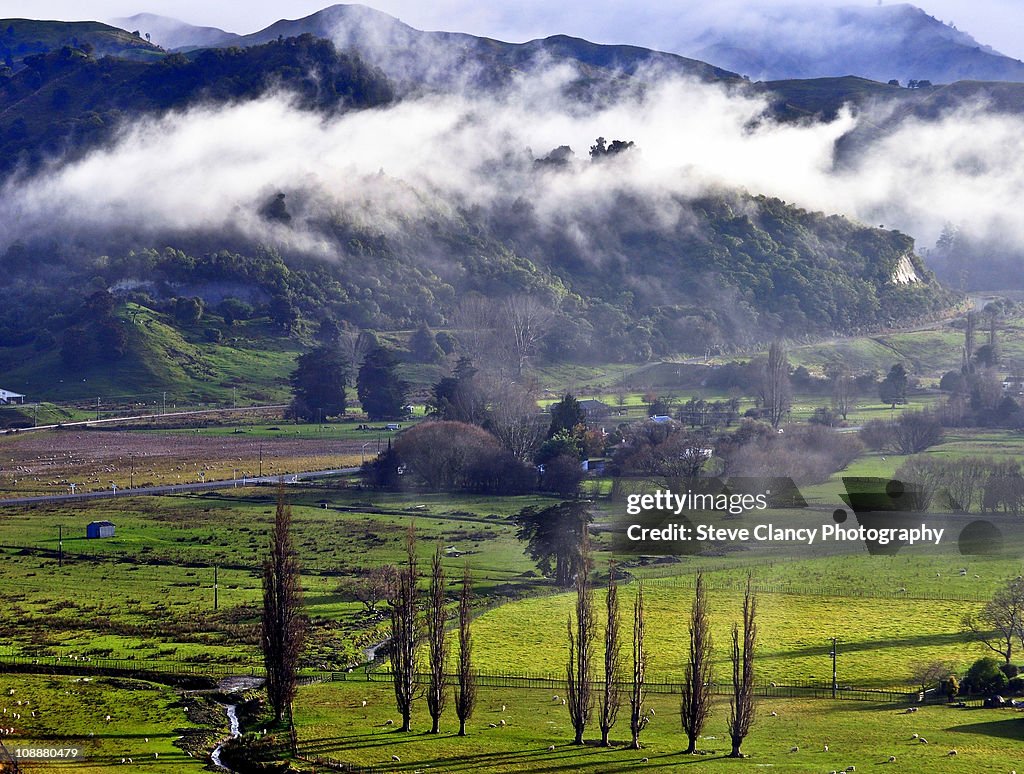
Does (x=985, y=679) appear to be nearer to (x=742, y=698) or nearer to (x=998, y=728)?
(x=998, y=728)

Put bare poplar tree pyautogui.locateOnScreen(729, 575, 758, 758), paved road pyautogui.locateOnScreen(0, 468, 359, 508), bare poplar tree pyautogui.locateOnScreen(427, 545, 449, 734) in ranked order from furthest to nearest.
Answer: paved road pyautogui.locateOnScreen(0, 468, 359, 508)
bare poplar tree pyautogui.locateOnScreen(427, 545, 449, 734)
bare poplar tree pyautogui.locateOnScreen(729, 575, 758, 758)

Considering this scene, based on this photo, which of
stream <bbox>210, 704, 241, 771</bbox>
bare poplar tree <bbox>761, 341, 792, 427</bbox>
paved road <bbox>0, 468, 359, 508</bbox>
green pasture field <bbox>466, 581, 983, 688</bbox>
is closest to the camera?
stream <bbox>210, 704, 241, 771</bbox>

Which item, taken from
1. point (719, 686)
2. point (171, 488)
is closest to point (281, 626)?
point (719, 686)

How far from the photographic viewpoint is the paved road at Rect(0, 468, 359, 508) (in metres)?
143

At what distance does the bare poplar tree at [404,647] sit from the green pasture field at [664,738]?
1204 mm

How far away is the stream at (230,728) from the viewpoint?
203 ft

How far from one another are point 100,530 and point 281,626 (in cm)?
5608

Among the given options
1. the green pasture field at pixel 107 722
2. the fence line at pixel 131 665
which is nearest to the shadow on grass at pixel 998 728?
the green pasture field at pixel 107 722

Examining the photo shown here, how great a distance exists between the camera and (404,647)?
6800 cm

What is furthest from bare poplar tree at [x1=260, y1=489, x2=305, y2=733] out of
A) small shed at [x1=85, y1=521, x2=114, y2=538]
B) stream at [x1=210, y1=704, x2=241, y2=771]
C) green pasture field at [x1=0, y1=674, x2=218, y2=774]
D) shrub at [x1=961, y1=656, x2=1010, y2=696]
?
small shed at [x1=85, y1=521, x2=114, y2=538]

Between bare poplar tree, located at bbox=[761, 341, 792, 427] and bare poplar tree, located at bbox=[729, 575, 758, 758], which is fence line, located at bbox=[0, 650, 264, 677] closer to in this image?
bare poplar tree, located at bbox=[729, 575, 758, 758]

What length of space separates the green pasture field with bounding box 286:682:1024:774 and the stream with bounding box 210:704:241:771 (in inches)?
122

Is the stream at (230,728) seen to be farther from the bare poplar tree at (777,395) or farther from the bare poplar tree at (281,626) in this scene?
the bare poplar tree at (777,395)

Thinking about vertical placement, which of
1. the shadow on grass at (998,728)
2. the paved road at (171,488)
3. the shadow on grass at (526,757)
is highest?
the shadow on grass at (998,728)
